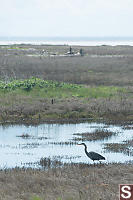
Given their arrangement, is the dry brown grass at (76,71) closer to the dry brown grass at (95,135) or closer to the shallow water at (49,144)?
the shallow water at (49,144)

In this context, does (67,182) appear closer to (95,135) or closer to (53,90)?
(95,135)

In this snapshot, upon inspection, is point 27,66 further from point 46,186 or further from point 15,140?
point 46,186

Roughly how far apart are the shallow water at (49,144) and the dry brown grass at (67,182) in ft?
7.22

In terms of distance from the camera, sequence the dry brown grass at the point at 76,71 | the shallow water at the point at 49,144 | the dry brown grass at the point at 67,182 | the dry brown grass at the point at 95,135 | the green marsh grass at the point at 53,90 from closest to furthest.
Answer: the dry brown grass at the point at 67,182 < the shallow water at the point at 49,144 < the dry brown grass at the point at 95,135 < the green marsh grass at the point at 53,90 < the dry brown grass at the point at 76,71

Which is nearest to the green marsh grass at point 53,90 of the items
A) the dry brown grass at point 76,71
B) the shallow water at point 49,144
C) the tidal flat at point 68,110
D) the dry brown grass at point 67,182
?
the tidal flat at point 68,110

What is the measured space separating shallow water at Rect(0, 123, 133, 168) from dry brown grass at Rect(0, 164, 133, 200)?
2.20 meters

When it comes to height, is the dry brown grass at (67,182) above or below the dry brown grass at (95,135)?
above

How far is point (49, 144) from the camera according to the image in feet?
69.3

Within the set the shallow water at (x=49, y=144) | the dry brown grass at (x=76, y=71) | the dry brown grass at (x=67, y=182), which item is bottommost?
the shallow water at (x=49, y=144)

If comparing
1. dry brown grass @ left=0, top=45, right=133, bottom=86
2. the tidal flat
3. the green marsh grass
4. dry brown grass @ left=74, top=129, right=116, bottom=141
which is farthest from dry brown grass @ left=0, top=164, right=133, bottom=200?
dry brown grass @ left=0, top=45, right=133, bottom=86

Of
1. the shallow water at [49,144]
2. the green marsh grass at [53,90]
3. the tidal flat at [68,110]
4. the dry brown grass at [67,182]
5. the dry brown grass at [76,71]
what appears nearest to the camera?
the dry brown grass at [67,182]

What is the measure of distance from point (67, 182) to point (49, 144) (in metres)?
7.68

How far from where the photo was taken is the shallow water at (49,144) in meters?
18.2

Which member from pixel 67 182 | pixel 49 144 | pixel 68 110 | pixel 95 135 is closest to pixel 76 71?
pixel 68 110
